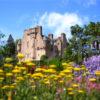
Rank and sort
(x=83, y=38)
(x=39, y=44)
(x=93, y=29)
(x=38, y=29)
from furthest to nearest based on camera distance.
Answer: (x=38, y=29), (x=39, y=44), (x=83, y=38), (x=93, y=29)

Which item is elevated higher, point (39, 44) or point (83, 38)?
point (39, 44)

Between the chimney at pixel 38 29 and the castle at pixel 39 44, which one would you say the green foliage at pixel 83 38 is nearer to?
the castle at pixel 39 44

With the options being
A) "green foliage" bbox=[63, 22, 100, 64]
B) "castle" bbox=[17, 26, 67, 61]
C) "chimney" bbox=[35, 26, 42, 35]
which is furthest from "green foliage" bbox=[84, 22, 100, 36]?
"chimney" bbox=[35, 26, 42, 35]

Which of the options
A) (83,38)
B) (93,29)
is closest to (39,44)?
(83,38)

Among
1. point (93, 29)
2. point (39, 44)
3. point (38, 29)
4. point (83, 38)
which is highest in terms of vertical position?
point (38, 29)

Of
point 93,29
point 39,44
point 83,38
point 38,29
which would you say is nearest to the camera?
point 93,29

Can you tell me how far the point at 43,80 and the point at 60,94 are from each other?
0.79m

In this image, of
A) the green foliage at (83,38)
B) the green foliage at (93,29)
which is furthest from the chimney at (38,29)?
the green foliage at (93,29)

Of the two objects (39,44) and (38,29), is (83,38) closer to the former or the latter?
(39,44)

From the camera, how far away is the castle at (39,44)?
88125 mm

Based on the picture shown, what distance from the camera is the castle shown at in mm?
88125

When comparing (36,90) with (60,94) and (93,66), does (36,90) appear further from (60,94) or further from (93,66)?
(93,66)

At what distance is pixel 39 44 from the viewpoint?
90.8 m

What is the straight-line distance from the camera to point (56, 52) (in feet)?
299
